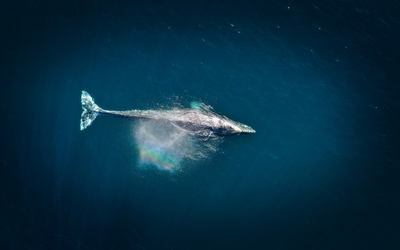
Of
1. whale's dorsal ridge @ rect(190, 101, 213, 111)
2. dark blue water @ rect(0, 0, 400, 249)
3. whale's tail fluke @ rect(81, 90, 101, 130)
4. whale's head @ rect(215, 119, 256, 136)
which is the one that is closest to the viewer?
dark blue water @ rect(0, 0, 400, 249)

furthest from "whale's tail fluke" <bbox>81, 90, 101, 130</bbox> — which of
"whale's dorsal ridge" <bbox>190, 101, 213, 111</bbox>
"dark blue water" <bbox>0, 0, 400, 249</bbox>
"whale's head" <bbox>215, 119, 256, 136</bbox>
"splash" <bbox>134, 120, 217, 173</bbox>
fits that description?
"whale's head" <bbox>215, 119, 256, 136</bbox>

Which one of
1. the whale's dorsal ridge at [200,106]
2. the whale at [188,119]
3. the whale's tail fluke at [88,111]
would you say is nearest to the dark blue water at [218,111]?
the whale's dorsal ridge at [200,106]

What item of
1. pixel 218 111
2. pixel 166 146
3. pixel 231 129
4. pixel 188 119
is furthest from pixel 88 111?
pixel 231 129

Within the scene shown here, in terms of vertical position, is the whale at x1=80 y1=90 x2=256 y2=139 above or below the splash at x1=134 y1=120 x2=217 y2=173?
above

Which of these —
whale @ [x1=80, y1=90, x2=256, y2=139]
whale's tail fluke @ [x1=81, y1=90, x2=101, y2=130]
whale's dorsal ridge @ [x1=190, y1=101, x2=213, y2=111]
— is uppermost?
whale's dorsal ridge @ [x1=190, y1=101, x2=213, y2=111]

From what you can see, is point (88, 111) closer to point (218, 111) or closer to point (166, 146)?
point (166, 146)

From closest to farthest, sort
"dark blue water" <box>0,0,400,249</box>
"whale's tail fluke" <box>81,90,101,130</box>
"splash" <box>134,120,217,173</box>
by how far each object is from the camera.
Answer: "dark blue water" <box>0,0,400,249</box>, "splash" <box>134,120,217,173</box>, "whale's tail fluke" <box>81,90,101,130</box>

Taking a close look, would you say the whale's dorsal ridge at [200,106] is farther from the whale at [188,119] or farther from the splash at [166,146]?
the splash at [166,146]

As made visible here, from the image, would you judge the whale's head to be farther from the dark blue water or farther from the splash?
the splash
